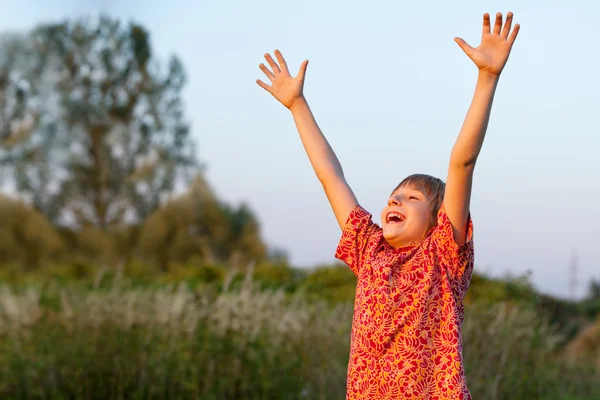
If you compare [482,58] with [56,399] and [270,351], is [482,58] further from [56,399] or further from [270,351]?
[56,399]

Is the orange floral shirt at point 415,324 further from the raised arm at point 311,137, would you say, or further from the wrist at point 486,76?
the wrist at point 486,76

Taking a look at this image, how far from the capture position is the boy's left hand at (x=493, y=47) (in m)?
2.05

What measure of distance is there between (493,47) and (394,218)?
1.85 ft

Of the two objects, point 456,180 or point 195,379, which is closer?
point 456,180

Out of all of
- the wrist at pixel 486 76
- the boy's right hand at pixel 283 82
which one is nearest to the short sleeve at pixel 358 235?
the boy's right hand at pixel 283 82

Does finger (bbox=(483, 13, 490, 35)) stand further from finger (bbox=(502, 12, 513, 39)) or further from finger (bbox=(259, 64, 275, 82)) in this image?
finger (bbox=(259, 64, 275, 82))

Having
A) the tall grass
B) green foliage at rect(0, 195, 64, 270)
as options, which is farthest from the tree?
the tall grass

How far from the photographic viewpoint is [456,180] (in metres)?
2.09

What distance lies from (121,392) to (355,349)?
3206 millimetres

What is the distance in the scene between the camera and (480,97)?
6.73 ft

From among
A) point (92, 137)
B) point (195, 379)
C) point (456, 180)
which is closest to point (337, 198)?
point (456, 180)

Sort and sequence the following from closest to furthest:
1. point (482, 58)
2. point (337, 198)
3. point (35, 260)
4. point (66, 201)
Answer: point (482, 58) → point (337, 198) → point (35, 260) → point (66, 201)

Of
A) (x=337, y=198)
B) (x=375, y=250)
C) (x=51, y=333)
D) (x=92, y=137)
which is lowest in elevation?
(x=51, y=333)

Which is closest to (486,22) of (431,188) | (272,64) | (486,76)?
(486,76)
